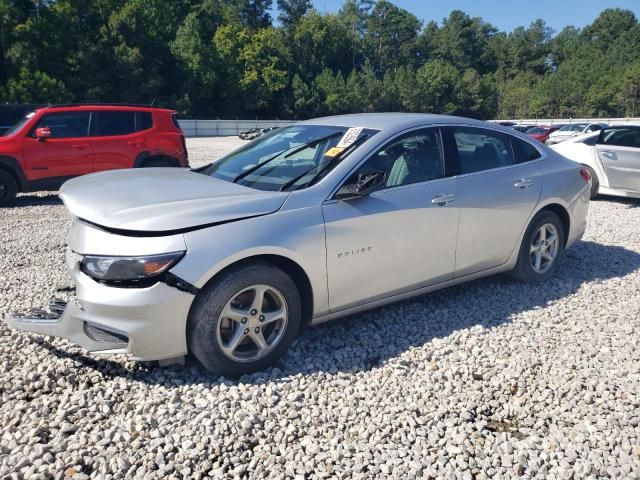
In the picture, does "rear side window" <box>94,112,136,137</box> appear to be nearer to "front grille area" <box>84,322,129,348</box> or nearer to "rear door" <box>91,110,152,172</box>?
"rear door" <box>91,110,152,172</box>

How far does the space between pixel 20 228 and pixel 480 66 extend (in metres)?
132

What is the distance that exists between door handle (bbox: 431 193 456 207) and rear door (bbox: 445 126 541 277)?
0.30 feet

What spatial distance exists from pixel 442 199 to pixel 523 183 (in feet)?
3.63

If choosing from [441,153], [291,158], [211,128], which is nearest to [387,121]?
[441,153]

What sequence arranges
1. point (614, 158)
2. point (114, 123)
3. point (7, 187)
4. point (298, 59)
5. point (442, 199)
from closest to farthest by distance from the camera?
point (442, 199), point (7, 187), point (614, 158), point (114, 123), point (298, 59)

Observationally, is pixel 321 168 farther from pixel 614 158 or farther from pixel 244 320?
pixel 614 158

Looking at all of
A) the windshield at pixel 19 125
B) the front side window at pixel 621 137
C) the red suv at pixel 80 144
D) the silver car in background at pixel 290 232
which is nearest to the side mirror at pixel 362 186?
the silver car in background at pixel 290 232

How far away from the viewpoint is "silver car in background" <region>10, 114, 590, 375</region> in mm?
3078

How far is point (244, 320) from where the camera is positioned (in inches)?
131

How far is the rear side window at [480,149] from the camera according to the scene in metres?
4.52

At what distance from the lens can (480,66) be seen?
12619 cm

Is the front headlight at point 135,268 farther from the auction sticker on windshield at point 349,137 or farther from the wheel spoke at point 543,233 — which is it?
the wheel spoke at point 543,233

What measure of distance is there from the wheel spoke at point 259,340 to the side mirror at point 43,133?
26.7 ft

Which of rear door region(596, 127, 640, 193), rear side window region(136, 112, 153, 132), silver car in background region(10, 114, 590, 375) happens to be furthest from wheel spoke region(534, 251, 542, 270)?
rear side window region(136, 112, 153, 132)
